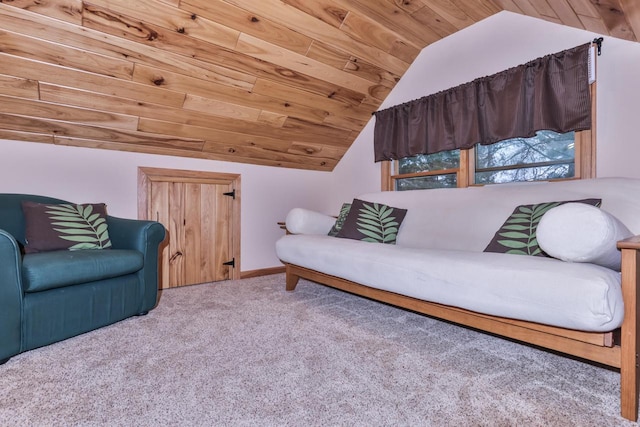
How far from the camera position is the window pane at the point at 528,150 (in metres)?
2.16

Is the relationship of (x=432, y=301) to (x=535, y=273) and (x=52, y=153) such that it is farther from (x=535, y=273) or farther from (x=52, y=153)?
(x=52, y=153)

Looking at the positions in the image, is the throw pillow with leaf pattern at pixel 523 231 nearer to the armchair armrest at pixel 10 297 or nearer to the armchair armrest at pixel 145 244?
the armchair armrest at pixel 145 244

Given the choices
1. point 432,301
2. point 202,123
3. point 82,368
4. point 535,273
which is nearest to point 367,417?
point 432,301

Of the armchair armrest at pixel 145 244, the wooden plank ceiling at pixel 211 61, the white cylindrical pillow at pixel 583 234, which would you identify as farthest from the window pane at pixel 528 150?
the armchair armrest at pixel 145 244

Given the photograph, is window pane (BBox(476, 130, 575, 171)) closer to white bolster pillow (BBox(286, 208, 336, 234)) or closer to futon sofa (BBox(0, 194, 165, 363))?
white bolster pillow (BBox(286, 208, 336, 234))

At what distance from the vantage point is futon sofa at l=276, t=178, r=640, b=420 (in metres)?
1.02

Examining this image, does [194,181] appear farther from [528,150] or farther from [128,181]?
[528,150]

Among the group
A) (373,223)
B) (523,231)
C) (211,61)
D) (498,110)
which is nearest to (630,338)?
(523,231)

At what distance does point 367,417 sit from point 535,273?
745 mm

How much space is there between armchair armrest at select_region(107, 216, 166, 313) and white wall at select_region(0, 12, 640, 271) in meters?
0.58

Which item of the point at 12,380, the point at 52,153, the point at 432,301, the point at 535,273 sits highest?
the point at 52,153

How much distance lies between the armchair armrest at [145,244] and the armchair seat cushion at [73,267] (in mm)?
56

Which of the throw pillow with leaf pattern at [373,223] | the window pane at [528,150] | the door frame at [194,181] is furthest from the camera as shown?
the door frame at [194,181]

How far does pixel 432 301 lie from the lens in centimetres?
149
